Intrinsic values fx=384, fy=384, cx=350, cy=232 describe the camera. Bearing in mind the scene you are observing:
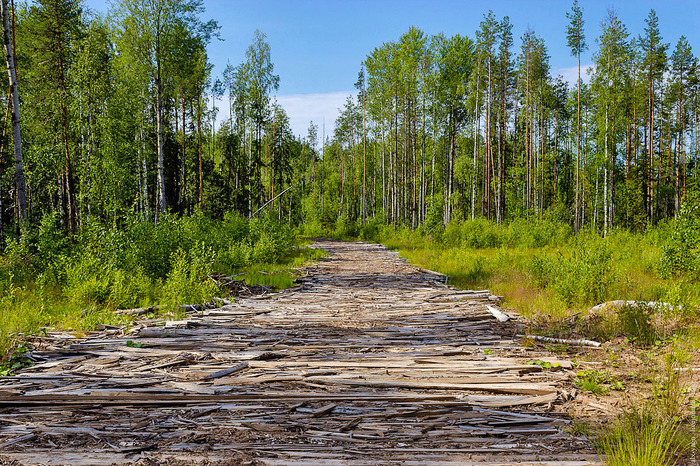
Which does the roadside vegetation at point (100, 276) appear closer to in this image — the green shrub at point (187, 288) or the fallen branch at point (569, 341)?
the green shrub at point (187, 288)

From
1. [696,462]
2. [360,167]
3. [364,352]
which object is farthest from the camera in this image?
[360,167]

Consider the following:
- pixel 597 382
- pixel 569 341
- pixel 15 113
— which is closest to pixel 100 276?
pixel 15 113

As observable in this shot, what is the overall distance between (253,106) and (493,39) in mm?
19766

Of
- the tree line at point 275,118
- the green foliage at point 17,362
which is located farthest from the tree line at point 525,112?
the green foliage at point 17,362

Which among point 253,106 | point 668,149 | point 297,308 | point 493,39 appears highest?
point 493,39

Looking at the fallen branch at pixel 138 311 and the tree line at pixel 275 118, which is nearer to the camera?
the fallen branch at pixel 138 311

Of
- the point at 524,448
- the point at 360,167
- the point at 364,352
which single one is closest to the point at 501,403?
the point at 524,448

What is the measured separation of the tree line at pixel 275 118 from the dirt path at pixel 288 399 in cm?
925

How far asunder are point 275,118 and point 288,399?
41.4 m

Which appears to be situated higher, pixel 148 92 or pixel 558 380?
pixel 148 92

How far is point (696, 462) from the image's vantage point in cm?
217

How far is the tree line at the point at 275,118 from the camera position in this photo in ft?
68.1

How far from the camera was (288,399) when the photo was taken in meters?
3.05

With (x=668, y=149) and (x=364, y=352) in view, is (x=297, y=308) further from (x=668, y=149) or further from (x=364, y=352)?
(x=668, y=149)
